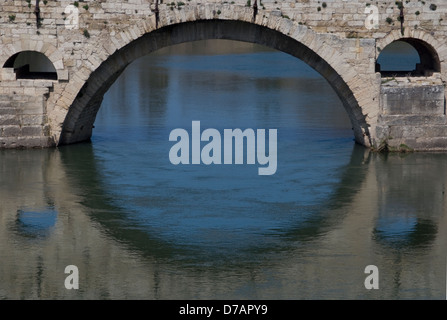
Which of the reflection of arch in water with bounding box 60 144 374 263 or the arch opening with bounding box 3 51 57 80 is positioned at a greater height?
the arch opening with bounding box 3 51 57 80

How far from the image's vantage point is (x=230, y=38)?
2166cm

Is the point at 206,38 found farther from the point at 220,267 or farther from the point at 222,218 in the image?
the point at 220,267

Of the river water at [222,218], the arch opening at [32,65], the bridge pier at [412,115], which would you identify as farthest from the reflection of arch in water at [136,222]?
the arch opening at [32,65]

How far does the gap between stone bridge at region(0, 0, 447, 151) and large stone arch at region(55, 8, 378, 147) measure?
0.07 ft

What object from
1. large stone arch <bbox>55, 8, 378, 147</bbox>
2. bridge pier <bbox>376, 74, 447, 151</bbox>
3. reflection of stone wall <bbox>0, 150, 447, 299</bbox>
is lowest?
reflection of stone wall <bbox>0, 150, 447, 299</bbox>

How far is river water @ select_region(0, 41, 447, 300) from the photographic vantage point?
13.7m

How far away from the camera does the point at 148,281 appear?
1377 cm

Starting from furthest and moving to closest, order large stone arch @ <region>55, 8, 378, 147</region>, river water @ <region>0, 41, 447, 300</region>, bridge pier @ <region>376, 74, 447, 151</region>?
bridge pier @ <region>376, 74, 447, 151</region> < large stone arch @ <region>55, 8, 378, 147</region> < river water @ <region>0, 41, 447, 300</region>

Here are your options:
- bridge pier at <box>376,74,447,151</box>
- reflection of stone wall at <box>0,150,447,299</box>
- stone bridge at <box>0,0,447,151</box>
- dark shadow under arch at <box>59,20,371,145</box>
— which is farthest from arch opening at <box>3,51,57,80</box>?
bridge pier at <box>376,74,447,151</box>

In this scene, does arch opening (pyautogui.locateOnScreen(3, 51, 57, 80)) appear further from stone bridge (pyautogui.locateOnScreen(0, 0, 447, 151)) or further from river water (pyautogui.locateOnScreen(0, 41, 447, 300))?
river water (pyautogui.locateOnScreen(0, 41, 447, 300))

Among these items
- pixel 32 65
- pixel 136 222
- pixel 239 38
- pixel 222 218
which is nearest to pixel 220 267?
pixel 222 218

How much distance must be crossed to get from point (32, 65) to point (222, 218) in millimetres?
25450

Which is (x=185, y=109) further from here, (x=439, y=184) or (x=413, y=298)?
(x=413, y=298)

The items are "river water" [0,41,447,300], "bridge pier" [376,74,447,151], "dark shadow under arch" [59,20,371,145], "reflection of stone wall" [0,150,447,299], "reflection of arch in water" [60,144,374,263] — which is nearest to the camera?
"reflection of stone wall" [0,150,447,299]
